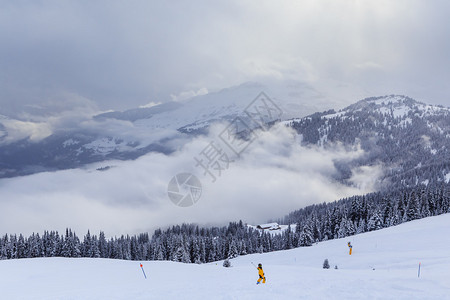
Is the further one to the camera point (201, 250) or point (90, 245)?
point (90, 245)

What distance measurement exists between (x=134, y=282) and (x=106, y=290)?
3762 millimetres

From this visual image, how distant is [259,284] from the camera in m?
21.0

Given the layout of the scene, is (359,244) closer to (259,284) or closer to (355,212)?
(259,284)

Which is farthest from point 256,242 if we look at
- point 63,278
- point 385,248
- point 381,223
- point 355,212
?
point 63,278

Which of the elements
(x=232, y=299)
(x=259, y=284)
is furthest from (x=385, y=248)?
(x=232, y=299)

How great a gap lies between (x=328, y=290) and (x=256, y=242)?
333 ft

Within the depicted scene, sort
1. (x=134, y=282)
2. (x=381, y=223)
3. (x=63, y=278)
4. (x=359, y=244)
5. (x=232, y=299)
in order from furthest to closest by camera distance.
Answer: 1. (x=381, y=223)
2. (x=359, y=244)
3. (x=63, y=278)
4. (x=134, y=282)
5. (x=232, y=299)

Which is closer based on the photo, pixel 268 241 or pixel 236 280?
pixel 236 280

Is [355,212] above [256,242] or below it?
above

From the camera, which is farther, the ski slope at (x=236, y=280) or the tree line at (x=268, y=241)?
the tree line at (x=268, y=241)

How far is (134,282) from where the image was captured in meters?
25.8

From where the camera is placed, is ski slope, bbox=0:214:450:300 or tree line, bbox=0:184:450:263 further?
tree line, bbox=0:184:450:263

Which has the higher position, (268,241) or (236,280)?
(236,280)

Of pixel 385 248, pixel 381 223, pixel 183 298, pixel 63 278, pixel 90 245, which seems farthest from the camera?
pixel 90 245
